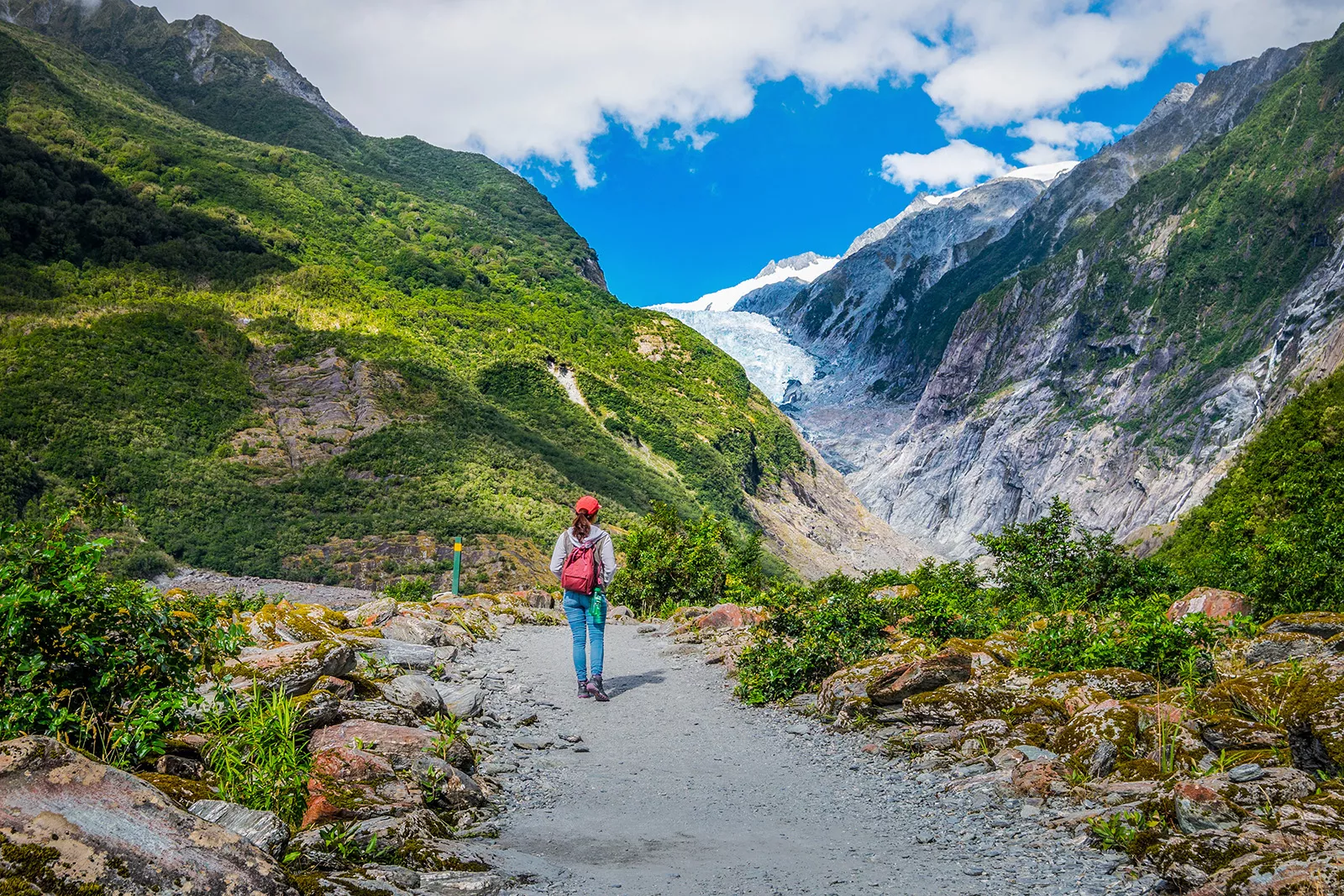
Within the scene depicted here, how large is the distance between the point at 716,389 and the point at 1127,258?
68952mm

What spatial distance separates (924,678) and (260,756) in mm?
7463

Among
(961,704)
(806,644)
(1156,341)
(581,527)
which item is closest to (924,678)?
(961,704)

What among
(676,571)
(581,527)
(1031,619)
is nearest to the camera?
(581,527)

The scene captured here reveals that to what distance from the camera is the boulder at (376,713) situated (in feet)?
23.3

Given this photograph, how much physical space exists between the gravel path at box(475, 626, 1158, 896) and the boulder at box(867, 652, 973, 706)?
0.76 metres

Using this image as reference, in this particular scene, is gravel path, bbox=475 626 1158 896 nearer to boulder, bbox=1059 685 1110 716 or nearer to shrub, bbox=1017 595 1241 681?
boulder, bbox=1059 685 1110 716

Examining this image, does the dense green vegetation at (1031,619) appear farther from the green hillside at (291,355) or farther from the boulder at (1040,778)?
the green hillside at (291,355)

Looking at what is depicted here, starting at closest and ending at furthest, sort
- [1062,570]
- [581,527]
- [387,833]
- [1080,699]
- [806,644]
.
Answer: [387,833] < [1080,699] < [581,527] < [806,644] < [1062,570]

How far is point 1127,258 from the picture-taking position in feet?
411

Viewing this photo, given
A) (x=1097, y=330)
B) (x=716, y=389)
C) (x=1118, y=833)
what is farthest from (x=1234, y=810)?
(x=1097, y=330)

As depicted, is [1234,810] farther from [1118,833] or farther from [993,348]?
[993,348]

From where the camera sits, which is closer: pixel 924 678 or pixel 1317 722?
pixel 1317 722

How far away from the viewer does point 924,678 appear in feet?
32.7

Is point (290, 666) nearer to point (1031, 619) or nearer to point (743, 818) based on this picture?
point (743, 818)
